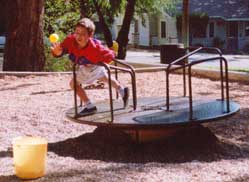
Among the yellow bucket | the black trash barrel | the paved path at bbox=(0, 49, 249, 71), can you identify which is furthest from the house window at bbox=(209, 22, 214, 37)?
the yellow bucket

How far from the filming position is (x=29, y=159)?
5340mm

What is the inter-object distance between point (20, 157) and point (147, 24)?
51098mm

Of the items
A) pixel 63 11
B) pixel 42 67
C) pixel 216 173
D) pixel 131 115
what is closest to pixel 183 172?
pixel 216 173

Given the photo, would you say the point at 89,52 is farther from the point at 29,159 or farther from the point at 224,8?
the point at 224,8

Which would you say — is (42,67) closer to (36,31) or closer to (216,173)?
(36,31)

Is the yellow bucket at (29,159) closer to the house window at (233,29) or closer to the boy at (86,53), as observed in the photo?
the boy at (86,53)

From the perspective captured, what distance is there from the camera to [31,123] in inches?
325

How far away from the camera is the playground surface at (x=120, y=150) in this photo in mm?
5461

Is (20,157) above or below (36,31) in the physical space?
below

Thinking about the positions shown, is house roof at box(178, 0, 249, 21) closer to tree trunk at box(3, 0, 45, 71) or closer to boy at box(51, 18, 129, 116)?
tree trunk at box(3, 0, 45, 71)

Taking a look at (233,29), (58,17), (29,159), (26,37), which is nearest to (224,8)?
(233,29)

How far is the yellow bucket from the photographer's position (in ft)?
17.4

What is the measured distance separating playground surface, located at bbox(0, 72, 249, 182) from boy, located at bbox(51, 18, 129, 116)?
48 cm

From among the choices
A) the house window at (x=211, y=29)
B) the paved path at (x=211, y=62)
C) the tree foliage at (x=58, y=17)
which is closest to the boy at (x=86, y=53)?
the paved path at (x=211, y=62)
